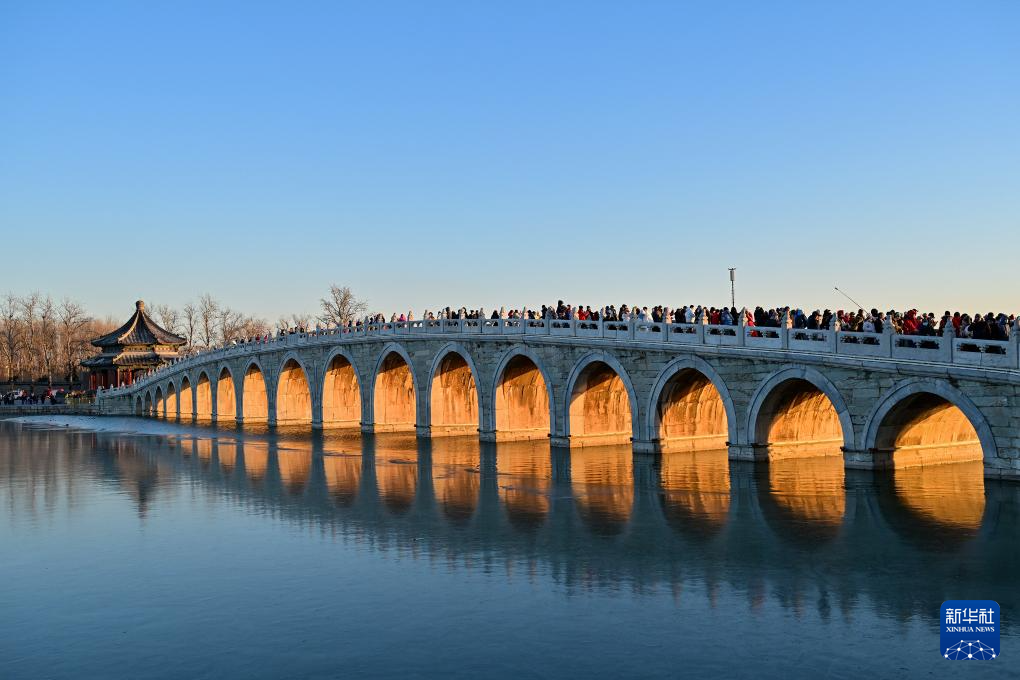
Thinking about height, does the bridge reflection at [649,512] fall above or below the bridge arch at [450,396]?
below

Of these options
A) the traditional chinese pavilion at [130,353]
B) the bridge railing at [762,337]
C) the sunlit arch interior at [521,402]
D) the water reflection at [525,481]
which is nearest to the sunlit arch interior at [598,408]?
the water reflection at [525,481]

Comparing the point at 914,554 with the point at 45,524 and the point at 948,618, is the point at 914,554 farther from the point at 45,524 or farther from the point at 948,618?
the point at 45,524

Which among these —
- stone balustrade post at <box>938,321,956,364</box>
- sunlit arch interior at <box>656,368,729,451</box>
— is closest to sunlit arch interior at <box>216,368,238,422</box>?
sunlit arch interior at <box>656,368,729,451</box>

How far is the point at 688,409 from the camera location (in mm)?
28969

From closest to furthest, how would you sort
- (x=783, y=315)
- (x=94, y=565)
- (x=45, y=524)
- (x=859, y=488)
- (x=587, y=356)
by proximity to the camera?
(x=94, y=565) < (x=45, y=524) < (x=859, y=488) < (x=783, y=315) < (x=587, y=356)

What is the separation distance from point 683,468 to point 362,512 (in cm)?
983

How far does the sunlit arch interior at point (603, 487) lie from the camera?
57.3ft

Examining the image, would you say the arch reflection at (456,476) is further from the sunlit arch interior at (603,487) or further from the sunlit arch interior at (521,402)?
the sunlit arch interior at (603,487)

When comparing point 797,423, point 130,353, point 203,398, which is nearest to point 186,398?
point 203,398

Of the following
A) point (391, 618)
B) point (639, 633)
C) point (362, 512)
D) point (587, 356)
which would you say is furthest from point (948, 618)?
point (587, 356)

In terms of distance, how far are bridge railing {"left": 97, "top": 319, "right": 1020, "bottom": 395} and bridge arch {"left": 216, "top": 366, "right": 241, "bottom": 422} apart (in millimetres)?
24976

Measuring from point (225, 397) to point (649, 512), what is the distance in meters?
49.5

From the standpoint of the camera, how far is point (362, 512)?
19.1 meters

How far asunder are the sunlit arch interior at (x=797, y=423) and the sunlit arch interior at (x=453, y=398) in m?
15.0
